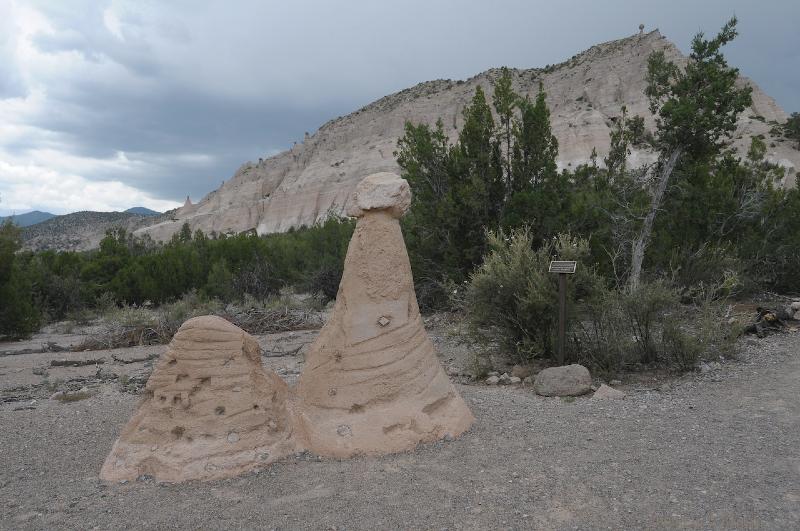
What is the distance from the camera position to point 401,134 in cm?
5441

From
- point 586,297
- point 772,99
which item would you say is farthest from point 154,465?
point 772,99

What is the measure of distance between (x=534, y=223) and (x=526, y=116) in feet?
9.21

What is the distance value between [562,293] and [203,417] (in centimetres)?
450

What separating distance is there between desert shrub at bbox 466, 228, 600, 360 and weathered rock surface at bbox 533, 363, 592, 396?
1.02 m

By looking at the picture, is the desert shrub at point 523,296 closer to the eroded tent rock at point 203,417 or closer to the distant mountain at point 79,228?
the eroded tent rock at point 203,417

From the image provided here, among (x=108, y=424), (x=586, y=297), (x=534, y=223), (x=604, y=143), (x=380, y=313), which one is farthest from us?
(x=604, y=143)

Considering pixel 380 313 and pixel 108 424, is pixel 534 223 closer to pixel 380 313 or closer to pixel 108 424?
pixel 380 313

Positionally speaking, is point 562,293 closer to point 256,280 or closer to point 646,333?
point 646,333

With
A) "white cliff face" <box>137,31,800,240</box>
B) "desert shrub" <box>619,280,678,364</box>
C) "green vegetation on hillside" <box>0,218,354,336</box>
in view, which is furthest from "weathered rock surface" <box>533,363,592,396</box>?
"white cliff face" <box>137,31,800,240</box>

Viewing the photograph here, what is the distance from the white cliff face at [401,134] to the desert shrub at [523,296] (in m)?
31.7

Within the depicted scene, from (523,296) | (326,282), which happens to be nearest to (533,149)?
(523,296)

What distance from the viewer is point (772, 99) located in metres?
45.1

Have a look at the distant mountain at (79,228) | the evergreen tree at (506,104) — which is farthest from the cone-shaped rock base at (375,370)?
the distant mountain at (79,228)

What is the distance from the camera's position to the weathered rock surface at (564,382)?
20.9 ft
